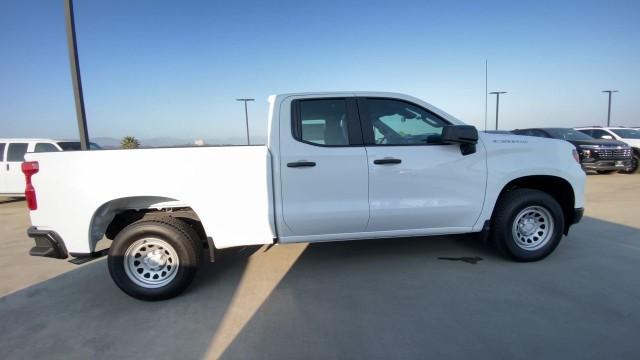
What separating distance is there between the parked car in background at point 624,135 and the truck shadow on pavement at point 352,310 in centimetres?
1041

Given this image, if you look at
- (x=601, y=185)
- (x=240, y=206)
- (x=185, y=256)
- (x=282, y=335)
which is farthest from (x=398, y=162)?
(x=601, y=185)

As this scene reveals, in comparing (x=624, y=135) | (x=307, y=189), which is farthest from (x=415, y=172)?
(x=624, y=135)

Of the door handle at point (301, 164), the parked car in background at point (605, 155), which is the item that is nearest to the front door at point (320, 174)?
the door handle at point (301, 164)

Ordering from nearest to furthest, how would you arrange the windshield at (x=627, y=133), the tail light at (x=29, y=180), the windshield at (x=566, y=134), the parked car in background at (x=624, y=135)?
the tail light at (x=29, y=180)
the windshield at (x=566, y=134)
the parked car in background at (x=624, y=135)
the windshield at (x=627, y=133)

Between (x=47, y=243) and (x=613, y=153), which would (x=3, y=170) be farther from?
(x=613, y=153)

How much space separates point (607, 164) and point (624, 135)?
115 inches

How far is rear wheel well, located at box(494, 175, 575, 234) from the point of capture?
13.0ft

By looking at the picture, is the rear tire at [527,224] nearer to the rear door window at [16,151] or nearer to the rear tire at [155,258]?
the rear tire at [155,258]

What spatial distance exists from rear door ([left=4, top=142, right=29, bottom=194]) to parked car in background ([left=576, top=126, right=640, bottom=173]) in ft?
60.7

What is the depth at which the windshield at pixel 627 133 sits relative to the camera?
12.7 metres

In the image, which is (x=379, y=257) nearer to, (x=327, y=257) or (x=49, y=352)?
(x=327, y=257)

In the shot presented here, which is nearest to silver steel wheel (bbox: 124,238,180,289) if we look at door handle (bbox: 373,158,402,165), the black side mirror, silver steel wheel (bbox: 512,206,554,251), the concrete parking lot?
the concrete parking lot

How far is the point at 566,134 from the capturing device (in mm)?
12125

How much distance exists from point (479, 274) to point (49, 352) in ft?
12.9
